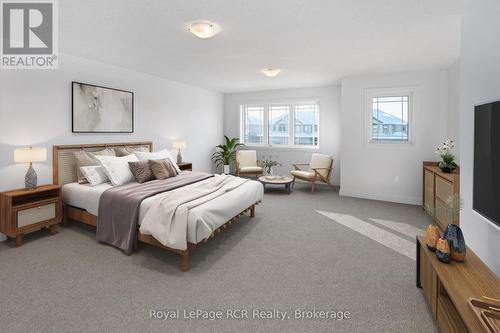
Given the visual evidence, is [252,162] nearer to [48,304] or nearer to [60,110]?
[60,110]

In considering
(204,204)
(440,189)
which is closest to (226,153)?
(204,204)

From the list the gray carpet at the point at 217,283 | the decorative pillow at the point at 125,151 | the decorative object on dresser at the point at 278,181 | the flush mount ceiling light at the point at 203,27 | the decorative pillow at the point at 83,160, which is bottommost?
the gray carpet at the point at 217,283

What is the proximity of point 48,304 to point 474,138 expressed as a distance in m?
3.62

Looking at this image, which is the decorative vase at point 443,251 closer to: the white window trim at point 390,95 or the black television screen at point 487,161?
the black television screen at point 487,161

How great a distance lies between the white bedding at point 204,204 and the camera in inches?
103

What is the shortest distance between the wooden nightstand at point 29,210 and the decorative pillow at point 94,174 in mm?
371

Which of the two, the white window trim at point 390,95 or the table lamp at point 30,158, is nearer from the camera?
the table lamp at point 30,158

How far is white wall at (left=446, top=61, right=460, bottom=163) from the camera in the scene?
435cm

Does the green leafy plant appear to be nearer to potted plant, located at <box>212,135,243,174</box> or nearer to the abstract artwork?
potted plant, located at <box>212,135,243,174</box>

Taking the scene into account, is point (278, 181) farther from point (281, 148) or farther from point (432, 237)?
point (432, 237)

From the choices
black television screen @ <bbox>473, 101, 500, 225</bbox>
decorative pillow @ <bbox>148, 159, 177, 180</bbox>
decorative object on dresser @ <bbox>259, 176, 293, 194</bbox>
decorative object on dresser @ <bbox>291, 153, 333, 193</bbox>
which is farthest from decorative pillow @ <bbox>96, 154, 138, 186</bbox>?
black television screen @ <bbox>473, 101, 500, 225</bbox>

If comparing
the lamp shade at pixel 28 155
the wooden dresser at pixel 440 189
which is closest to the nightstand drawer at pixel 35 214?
the lamp shade at pixel 28 155

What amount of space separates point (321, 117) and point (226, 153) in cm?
280

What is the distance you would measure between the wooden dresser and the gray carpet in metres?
1.26
